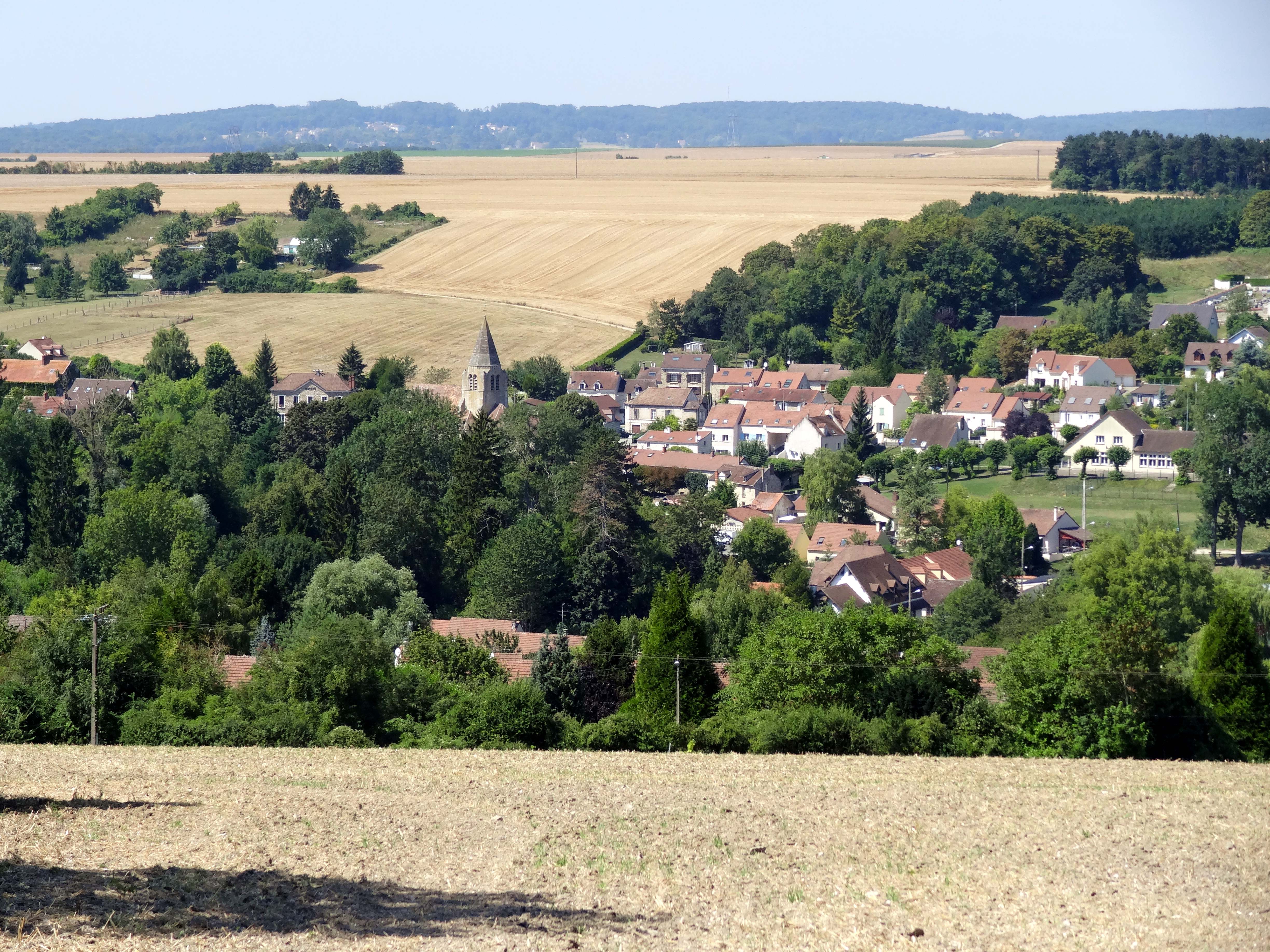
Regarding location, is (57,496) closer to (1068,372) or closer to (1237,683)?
(1237,683)

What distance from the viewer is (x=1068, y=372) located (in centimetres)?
7100

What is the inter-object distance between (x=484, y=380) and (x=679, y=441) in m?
9.31

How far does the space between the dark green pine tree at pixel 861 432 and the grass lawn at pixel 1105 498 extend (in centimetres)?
278

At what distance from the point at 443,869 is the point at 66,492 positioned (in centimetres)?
4266

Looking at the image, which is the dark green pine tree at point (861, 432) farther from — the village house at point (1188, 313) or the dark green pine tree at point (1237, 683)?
the dark green pine tree at point (1237, 683)

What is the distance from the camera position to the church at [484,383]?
65125 millimetres

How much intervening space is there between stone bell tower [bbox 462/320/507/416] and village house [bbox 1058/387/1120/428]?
2558 cm

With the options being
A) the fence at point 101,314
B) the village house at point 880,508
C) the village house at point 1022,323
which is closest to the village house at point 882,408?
the village house at point 880,508

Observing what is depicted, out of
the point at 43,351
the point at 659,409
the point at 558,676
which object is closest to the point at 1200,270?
the point at 659,409

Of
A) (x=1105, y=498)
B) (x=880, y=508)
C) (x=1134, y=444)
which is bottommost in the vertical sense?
(x=880, y=508)

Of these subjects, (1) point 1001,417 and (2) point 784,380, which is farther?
(2) point 784,380

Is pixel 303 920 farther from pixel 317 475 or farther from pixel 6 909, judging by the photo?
pixel 317 475

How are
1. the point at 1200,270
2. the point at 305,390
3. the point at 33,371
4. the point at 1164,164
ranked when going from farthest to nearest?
the point at 1164,164 < the point at 1200,270 < the point at 305,390 < the point at 33,371

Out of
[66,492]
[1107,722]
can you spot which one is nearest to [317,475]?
[66,492]
